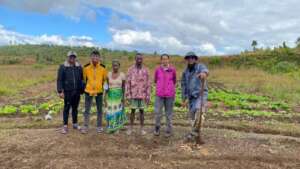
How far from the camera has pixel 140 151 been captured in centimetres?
612

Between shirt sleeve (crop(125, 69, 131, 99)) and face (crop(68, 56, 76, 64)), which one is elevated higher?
face (crop(68, 56, 76, 64))

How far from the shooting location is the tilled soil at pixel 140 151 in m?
5.59

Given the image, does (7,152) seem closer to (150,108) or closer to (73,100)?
(73,100)

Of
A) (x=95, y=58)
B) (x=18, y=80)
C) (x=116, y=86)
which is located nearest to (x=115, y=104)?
(x=116, y=86)

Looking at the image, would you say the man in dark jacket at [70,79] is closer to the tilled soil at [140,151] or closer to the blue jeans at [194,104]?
the tilled soil at [140,151]

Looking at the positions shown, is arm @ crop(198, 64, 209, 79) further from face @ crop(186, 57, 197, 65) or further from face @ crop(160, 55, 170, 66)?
face @ crop(160, 55, 170, 66)

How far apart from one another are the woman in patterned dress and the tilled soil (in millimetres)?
261

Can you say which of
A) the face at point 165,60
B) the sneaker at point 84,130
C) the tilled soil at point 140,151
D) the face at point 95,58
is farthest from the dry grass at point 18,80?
the face at point 165,60

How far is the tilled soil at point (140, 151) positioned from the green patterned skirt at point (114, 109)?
225mm

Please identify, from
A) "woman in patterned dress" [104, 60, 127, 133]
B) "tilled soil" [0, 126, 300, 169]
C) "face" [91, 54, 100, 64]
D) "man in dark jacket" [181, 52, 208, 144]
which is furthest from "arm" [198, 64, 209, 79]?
"face" [91, 54, 100, 64]

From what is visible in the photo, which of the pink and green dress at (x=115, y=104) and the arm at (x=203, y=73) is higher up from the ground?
the arm at (x=203, y=73)

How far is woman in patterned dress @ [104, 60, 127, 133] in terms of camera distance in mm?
6965

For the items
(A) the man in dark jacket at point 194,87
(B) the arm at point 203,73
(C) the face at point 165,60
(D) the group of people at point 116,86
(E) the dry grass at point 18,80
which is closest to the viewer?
(B) the arm at point 203,73

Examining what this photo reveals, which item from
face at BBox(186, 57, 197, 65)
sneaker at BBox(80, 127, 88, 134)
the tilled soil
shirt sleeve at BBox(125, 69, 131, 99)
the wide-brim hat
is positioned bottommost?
the tilled soil
